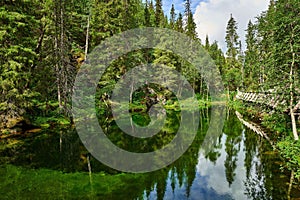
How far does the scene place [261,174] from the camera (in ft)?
36.7

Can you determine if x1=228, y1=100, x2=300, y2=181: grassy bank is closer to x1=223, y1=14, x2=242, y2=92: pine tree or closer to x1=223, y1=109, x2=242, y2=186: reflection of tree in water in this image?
x1=223, y1=109, x2=242, y2=186: reflection of tree in water

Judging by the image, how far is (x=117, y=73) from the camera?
35.2 metres

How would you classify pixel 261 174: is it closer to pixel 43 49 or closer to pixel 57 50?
pixel 57 50

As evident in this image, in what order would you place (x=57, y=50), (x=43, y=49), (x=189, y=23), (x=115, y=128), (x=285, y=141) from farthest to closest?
(x=189, y=23)
(x=43, y=49)
(x=57, y=50)
(x=115, y=128)
(x=285, y=141)

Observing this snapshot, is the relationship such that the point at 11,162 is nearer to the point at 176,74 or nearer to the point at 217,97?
the point at 176,74

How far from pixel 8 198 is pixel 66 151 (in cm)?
621

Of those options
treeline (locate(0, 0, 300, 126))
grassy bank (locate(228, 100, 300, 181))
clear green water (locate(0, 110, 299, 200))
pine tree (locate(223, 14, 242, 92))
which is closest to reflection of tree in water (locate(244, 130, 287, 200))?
clear green water (locate(0, 110, 299, 200))

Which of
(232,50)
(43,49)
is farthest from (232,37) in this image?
(43,49)

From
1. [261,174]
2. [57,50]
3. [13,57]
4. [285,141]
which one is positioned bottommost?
[261,174]

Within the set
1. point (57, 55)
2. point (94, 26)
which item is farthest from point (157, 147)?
point (94, 26)

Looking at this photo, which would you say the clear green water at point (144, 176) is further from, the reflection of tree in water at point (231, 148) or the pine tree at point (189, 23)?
the pine tree at point (189, 23)

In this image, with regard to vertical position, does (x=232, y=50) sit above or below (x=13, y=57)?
above

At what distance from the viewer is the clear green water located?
9367mm

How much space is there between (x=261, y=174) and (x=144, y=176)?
4.88m
